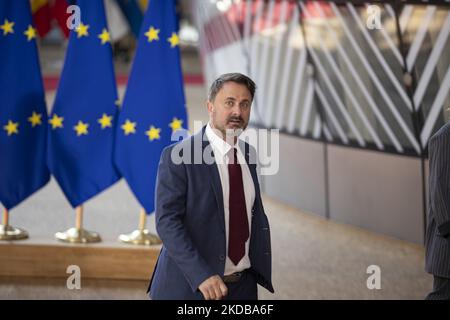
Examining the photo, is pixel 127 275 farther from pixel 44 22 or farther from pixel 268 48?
pixel 268 48

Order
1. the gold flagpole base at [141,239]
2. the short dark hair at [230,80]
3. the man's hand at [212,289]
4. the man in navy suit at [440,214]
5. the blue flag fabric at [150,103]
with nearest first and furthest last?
1. the man's hand at [212,289]
2. the short dark hair at [230,80]
3. the man in navy suit at [440,214]
4. the blue flag fabric at [150,103]
5. the gold flagpole base at [141,239]

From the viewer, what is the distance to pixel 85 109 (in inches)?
278

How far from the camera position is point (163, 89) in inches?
275

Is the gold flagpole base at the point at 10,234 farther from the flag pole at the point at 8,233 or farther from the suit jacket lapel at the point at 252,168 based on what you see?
the suit jacket lapel at the point at 252,168

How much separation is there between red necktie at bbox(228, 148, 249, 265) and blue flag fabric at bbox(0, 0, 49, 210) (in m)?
3.99

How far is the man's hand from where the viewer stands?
324cm

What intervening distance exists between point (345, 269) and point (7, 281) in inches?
114

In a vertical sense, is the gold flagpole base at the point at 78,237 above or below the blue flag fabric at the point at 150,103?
below

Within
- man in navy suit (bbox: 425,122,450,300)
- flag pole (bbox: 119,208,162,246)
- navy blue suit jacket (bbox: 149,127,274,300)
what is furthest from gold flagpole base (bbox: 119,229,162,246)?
navy blue suit jacket (bbox: 149,127,274,300)

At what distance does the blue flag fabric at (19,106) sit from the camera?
697 centimetres

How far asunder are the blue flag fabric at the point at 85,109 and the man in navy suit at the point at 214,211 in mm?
3732

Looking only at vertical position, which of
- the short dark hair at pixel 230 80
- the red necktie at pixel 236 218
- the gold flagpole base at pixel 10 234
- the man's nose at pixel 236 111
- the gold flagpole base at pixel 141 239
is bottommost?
the gold flagpole base at pixel 141 239

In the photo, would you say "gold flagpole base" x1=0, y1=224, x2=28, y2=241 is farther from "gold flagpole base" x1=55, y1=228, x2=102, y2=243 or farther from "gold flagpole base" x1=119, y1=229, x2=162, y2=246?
"gold flagpole base" x1=119, y1=229, x2=162, y2=246

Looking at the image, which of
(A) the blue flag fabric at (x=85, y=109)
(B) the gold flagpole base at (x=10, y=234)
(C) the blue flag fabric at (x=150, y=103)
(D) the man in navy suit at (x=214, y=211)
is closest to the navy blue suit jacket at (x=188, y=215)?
(D) the man in navy suit at (x=214, y=211)
